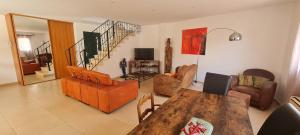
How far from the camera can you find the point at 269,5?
362 centimetres

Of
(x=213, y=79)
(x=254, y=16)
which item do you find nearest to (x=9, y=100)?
(x=213, y=79)

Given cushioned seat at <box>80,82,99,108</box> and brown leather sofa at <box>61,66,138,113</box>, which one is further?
cushioned seat at <box>80,82,99,108</box>

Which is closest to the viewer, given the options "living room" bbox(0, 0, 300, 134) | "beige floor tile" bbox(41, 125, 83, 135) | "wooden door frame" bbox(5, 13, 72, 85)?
"beige floor tile" bbox(41, 125, 83, 135)

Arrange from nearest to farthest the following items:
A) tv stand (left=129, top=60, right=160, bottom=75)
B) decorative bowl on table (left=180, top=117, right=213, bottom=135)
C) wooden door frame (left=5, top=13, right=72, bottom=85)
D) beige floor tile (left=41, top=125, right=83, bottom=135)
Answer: decorative bowl on table (left=180, top=117, right=213, bottom=135), beige floor tile (left=41, top=125, right=83, bottom=135), wooden door frame (left=5, top=13, right=72, bottom=85), tv stand (left=129, top=60, right=160, bottom=75)

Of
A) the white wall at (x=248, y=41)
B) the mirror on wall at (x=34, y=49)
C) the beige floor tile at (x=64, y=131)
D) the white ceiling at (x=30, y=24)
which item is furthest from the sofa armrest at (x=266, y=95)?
the white ceiling at (x=30, y=24)

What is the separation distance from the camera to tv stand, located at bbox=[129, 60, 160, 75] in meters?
6.66

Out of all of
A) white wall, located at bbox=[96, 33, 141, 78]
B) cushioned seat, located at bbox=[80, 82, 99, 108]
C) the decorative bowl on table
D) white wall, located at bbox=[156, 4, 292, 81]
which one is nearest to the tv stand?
white wall, located at bbox=[96, 33, 141, 78]

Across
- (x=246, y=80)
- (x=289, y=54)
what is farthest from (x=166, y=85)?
(x=289, y=54)

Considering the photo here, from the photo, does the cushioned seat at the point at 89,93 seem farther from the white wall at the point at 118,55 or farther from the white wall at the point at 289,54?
the white wall at the point at 289,54

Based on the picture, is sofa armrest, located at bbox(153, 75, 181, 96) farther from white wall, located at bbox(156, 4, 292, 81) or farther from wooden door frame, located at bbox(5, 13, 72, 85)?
wooden door frame, located at bbox(5, 13, 72, 85)

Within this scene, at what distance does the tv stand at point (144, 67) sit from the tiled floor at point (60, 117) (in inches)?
120

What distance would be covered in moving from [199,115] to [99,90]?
85.3 inches

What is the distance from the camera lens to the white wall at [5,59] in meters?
4.70

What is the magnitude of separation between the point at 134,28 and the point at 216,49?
4048 millimetres
